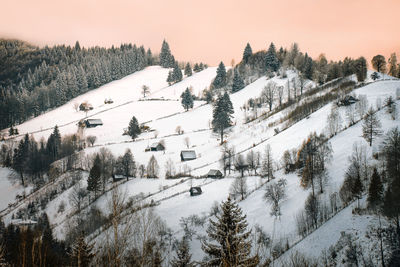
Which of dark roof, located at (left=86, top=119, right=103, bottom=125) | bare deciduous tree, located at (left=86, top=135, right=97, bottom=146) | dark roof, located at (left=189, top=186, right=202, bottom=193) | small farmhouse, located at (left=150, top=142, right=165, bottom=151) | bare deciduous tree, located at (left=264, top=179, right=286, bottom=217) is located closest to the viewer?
bare deciduous tree, located at (left=264, top=179, right=286, bottom=217)

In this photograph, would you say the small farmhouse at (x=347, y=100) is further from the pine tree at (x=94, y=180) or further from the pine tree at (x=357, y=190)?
the pine tree at (x=94, y=180)

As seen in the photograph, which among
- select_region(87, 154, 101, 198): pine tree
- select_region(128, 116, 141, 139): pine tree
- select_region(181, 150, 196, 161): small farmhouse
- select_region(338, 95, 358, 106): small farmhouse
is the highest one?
select_region(338, 95, 358, 106): small farmhouse

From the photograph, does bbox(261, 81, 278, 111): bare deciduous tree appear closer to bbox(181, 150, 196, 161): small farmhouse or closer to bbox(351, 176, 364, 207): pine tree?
bbox(181, 150, 196, 161): small farmhouse

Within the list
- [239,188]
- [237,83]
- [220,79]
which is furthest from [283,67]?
[239,188]

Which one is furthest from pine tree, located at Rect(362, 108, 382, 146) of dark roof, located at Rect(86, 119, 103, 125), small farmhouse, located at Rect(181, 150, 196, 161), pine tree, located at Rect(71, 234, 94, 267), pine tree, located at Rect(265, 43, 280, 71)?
dark roof, located at Rect(86, 119, 103, 125)

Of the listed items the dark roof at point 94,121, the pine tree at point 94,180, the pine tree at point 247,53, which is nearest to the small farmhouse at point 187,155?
the pine tree at point 94,180

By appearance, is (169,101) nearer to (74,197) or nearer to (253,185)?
(74,197)

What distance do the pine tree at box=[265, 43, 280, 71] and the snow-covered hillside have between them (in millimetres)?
6783

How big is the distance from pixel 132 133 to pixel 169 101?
38.7 m

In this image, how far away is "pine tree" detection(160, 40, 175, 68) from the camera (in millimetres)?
176125

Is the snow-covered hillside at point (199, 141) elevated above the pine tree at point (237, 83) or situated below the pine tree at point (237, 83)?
below

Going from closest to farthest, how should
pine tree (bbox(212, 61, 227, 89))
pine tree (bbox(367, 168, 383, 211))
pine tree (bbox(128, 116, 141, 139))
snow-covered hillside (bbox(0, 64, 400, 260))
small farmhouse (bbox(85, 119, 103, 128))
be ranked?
pine tree (bbox(367, 168, 383, 211))
snow-covered hillside (bbox(0, 64, 400, 260))
pine tree (bbox(128, 116, 141, 139))
small farmhouse (bbox(85, 119, 103, 128))
pine tree (bbox(212, 61, 227, 89))

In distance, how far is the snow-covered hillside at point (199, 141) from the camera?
38947mm

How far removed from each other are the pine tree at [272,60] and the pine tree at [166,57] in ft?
272
